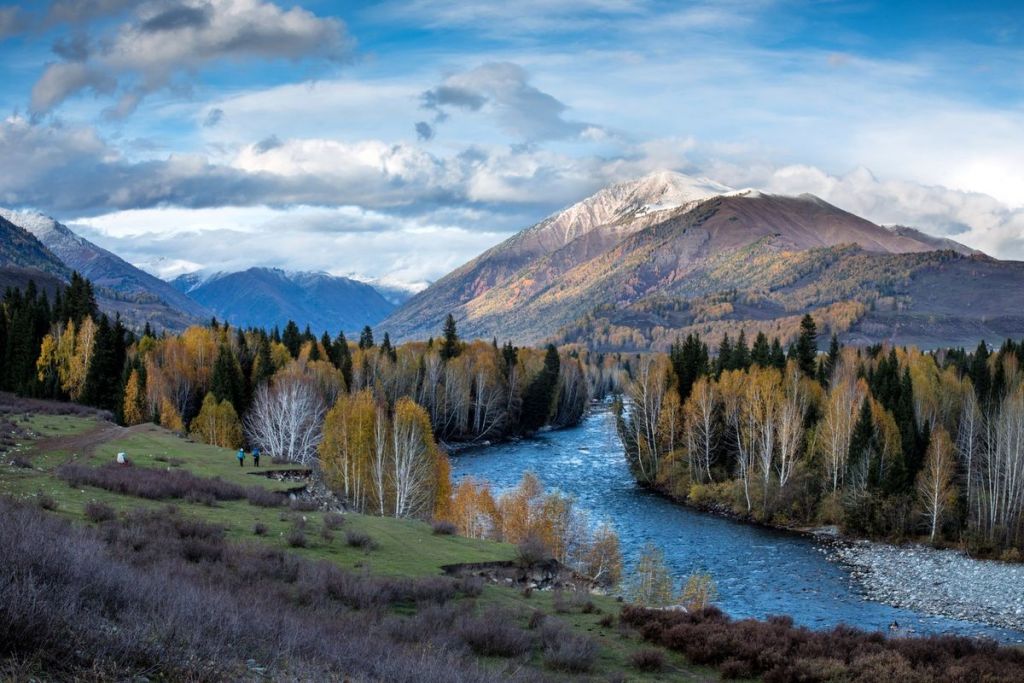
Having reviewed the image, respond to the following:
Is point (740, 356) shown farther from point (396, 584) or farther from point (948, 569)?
point (396, 584)

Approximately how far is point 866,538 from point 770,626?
4960 centimetres

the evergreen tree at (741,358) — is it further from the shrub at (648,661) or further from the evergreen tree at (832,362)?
the shrub at (648,661)

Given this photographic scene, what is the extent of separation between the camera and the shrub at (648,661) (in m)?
18.6

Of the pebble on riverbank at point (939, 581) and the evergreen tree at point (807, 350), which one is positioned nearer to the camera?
the pebble on riverbank at point (939, 581)

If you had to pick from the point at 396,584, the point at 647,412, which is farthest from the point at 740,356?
the point at 396,584

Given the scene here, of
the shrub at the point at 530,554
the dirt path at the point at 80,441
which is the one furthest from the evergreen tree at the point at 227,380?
the shrub at the point at 530,554

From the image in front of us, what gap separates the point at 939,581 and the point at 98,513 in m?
52.8

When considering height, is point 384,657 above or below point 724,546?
above

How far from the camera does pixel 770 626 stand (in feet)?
70.0

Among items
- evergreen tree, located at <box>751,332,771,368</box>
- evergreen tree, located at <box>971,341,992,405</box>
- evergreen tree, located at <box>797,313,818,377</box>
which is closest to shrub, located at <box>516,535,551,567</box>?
evergreen tree, located at <box>751,332,771,368</box>

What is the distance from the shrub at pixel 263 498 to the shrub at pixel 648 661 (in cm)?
2026

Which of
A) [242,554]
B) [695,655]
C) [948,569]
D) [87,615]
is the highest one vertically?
[87,615]

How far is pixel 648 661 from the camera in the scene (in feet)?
61.1

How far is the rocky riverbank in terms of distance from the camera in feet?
154
